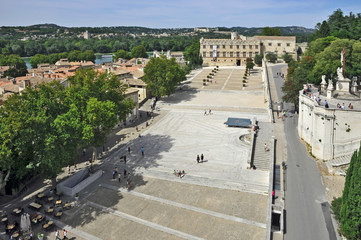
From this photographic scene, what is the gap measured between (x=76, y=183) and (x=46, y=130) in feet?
21.1

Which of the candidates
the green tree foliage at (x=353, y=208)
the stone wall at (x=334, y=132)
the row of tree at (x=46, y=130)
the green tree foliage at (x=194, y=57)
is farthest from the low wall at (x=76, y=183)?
the green tree foliage at (x=194, y=57)

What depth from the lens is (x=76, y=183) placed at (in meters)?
28.0

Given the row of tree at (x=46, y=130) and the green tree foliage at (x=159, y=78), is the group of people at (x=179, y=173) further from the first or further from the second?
the green tree foliage at (x=159, y=78)

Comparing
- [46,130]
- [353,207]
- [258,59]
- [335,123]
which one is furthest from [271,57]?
[46,130]

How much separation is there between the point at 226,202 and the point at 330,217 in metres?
8.01

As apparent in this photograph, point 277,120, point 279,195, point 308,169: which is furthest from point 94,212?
point 277,120

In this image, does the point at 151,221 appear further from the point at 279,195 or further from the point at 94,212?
the point at 279,195

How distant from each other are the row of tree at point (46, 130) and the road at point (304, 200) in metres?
18.5

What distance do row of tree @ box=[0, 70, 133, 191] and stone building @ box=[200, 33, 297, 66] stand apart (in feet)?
284

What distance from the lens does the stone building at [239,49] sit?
363 feet

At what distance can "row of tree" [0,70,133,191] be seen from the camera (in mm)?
22641

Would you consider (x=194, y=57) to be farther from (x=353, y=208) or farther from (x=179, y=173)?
(x=353, y=208)

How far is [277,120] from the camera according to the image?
45438 millimetres

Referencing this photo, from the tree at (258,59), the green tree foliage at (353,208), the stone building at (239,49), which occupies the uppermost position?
the stone building at (239,49)
